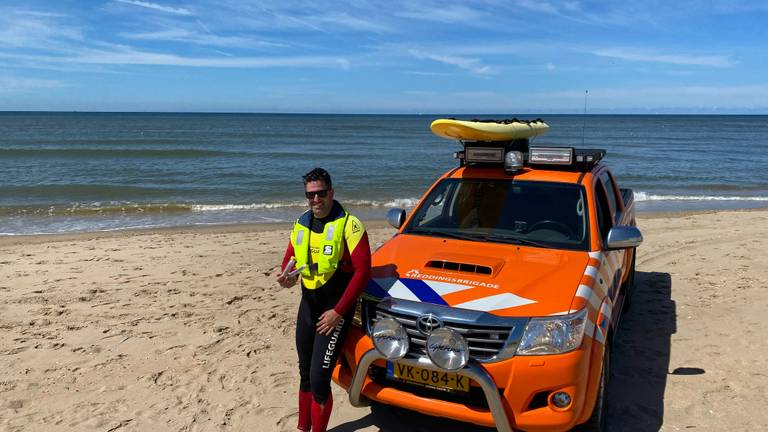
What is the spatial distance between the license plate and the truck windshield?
1288 millimetres

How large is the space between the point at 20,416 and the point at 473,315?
333 centimetres

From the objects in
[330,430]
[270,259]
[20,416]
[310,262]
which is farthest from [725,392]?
[270,259]

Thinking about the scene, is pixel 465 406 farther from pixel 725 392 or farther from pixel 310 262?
pixel 725 392

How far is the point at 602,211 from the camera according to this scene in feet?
15.1

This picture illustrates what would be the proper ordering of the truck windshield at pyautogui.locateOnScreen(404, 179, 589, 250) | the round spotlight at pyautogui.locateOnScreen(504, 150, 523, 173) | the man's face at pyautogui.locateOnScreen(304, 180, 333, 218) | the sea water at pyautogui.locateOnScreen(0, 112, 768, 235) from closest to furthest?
1. the man's face at pyautogui.locateOnScreen(304, 180, 333, 218)
2. the truck windshield at pyautogui.locateOnScreen(404, 179, 589, 250)
3. the round spotlight at pyautogui.locateOnScreen(504, 150, 523, 173)
4. the sea water at pyautogui.locateOnScreen(0, 112, 768, 235)

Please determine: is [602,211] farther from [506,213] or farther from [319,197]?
[319,197]

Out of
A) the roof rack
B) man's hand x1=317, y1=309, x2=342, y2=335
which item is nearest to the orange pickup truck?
the roof rack

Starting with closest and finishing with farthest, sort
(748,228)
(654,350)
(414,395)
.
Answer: (414,395), (654,350), (748,228)

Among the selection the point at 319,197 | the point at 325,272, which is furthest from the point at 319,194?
the point at 325,272

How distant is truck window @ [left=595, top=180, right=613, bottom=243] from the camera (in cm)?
438

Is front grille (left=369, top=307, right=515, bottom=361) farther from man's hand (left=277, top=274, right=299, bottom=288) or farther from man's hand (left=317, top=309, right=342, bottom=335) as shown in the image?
man's hand (left=277, top=274, right=299, bottom=288)

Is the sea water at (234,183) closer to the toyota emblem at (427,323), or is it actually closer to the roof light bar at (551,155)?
the roof light bar at (551,155)

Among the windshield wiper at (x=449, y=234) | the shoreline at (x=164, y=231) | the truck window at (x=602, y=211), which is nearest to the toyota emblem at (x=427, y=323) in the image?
the windshield wiper at (x=449, y=234)

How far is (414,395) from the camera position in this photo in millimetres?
3281
